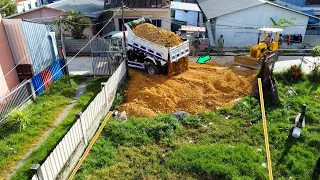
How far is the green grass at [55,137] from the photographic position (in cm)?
764

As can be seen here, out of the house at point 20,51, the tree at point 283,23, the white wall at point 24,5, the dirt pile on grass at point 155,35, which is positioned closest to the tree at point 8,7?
the white wall at point 24,5

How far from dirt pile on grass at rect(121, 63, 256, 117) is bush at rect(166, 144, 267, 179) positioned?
2561 millimetres

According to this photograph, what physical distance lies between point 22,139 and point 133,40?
23.6 ft

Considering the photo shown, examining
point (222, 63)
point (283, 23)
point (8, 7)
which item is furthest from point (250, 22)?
point (8, 7)

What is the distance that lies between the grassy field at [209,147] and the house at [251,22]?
9.59m

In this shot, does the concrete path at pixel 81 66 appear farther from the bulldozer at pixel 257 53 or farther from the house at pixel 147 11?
the bulldozer at pixel 257 53

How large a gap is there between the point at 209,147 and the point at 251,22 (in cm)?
1382

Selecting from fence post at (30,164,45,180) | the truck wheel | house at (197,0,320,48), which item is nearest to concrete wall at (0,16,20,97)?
the truck wheel

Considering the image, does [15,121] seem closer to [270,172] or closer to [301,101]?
[270,172]

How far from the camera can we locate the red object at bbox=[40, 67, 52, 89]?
12509 millimetres

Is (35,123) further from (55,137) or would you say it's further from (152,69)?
(152,69)

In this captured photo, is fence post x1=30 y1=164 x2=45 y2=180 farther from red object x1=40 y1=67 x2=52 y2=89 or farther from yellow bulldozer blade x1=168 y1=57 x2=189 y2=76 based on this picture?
yellow bulldozer blade x1=168 y1=57 x2=189 y2=76

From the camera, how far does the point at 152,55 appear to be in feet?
43.5

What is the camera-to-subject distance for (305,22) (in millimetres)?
18938
